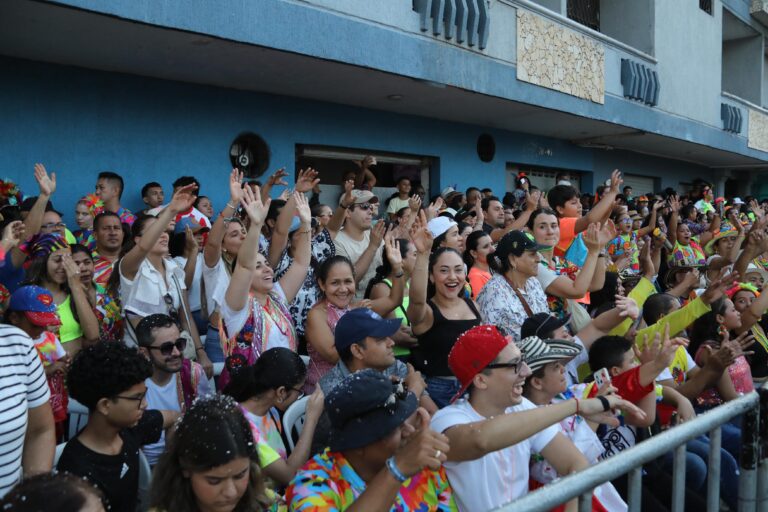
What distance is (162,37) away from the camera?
5996 mm

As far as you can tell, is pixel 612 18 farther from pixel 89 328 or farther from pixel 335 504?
pixel 335 504

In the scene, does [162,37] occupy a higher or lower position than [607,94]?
lower

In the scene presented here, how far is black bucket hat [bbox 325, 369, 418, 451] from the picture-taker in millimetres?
2256

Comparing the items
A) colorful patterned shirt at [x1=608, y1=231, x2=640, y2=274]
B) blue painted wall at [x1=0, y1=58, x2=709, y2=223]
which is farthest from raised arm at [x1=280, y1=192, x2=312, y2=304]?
colorful patterned shirt at [x1=608, y1=231, x2=640, y2=274]

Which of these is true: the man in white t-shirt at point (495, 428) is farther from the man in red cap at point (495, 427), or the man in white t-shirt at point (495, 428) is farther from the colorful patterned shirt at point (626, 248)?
the colorful patterned shirt at point (626, 248)

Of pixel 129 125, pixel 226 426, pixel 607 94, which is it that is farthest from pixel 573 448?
pixel 607 94

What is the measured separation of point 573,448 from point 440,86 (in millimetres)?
6339

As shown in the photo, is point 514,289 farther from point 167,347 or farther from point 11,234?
point 11,234

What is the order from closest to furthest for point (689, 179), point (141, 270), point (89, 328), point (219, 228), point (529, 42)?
point (89, 328)
point (141, 270)
point (219, 228)
point (529, 42)
point (689, 179)

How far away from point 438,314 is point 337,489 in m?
1.84

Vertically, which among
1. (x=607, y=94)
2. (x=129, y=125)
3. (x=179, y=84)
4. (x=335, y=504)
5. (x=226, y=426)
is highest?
(x=607, y=94)

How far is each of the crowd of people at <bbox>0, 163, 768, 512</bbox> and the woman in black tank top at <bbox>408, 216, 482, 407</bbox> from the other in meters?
0.02

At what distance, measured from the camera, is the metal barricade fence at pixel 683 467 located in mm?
1652

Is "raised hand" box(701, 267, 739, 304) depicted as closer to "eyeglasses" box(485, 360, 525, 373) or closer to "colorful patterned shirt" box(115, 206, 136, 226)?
"eyeglasses" box(485, 360, 525, 373)
